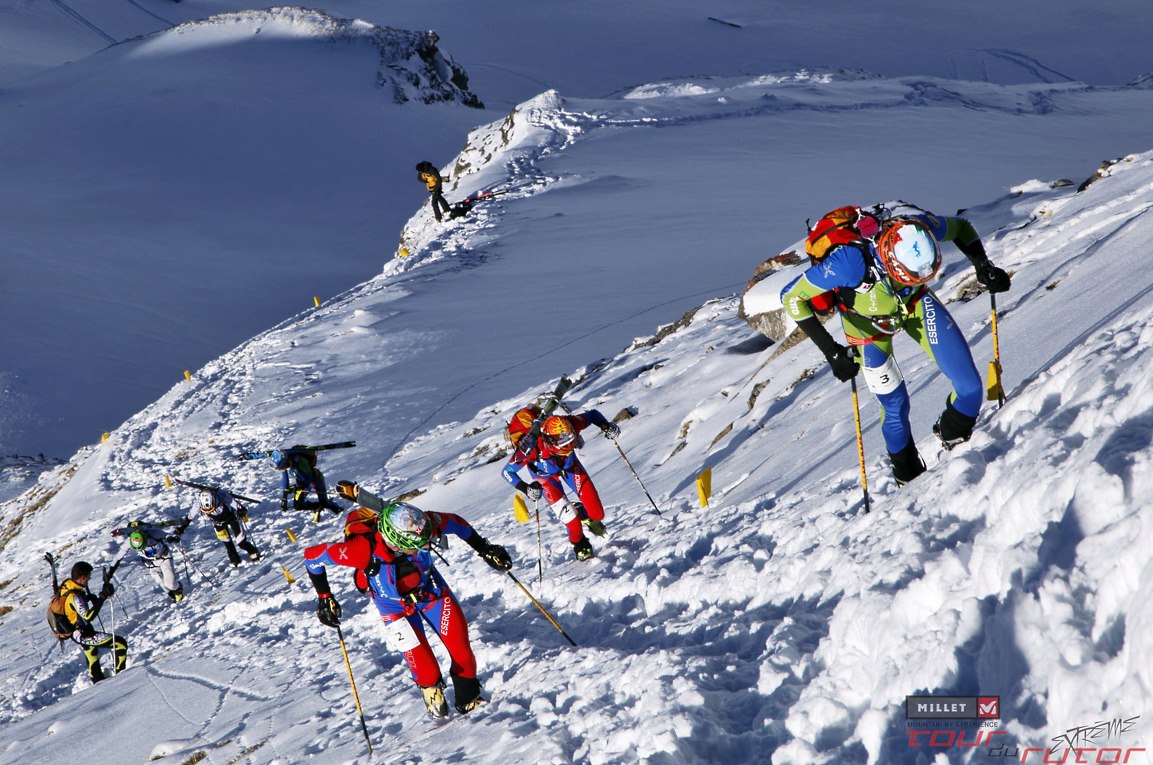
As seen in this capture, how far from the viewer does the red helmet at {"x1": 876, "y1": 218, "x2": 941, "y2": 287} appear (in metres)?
6.35

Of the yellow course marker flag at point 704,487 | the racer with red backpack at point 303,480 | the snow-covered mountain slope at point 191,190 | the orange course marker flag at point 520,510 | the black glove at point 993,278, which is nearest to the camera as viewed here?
the black glove at point 993,278

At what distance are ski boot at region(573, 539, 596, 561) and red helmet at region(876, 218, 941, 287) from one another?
4.71 m

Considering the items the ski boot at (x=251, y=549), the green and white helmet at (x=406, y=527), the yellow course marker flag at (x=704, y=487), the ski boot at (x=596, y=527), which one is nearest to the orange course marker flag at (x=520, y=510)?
the ski boot at (x=596, y=527)

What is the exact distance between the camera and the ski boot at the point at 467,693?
7.19 m

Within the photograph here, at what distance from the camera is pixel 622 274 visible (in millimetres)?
28656

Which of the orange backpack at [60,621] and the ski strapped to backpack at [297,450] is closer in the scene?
the orange backpack at [60,621]

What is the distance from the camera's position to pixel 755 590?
6.62 meters

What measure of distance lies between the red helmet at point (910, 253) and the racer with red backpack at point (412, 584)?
13.1 feet

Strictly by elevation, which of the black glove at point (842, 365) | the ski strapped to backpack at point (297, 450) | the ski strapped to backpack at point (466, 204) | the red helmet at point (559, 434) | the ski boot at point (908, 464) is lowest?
the ski strapped to backpack at point (297, 450)

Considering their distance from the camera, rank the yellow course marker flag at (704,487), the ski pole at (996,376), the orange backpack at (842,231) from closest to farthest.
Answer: the orange backpack at (842,231) → the ski pole at (996,376) → the yellow course marker flag at (704,487)

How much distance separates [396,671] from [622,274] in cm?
2101

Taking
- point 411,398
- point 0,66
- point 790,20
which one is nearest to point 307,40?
point 0,66

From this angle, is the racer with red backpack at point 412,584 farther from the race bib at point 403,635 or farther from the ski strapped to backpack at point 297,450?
the ski strapped to backpack at point 297,450

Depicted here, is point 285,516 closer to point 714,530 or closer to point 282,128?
point 714,530
